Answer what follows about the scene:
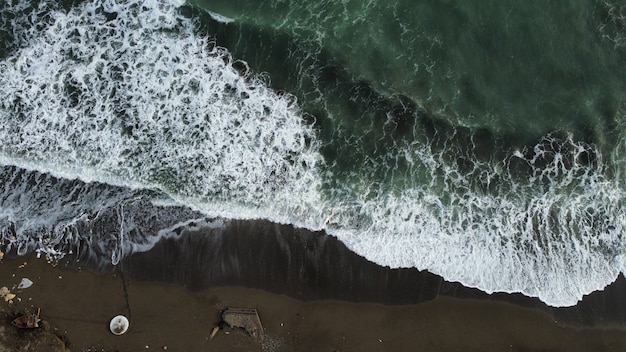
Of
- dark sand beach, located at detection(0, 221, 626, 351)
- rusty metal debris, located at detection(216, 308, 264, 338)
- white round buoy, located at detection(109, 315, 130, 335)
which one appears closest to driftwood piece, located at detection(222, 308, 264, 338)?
rusty metal debris, located at detection(216, 308, 264, 338)

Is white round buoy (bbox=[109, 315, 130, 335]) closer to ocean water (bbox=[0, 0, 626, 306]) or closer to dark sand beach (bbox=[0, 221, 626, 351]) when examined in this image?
dark sand beach (bbox=[0, 221, 626, 351])

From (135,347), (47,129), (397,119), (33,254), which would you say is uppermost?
(397,119)

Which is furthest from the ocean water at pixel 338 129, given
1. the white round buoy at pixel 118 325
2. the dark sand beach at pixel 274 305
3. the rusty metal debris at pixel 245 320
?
the rusty metal debris at pixel 245 320

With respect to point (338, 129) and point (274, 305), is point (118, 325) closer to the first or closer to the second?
point (274, 305)

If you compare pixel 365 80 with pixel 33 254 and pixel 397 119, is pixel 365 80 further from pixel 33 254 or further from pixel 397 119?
pixel 33 254

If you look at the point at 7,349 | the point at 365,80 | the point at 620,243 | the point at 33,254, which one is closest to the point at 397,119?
the point at 365,80

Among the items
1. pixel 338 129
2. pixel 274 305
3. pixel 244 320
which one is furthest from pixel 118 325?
pixel 338 129

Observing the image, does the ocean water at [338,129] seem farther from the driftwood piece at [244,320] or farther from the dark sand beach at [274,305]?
the driftwood piece at [244,320]

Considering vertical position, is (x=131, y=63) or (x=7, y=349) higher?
(x=131, y=63)
